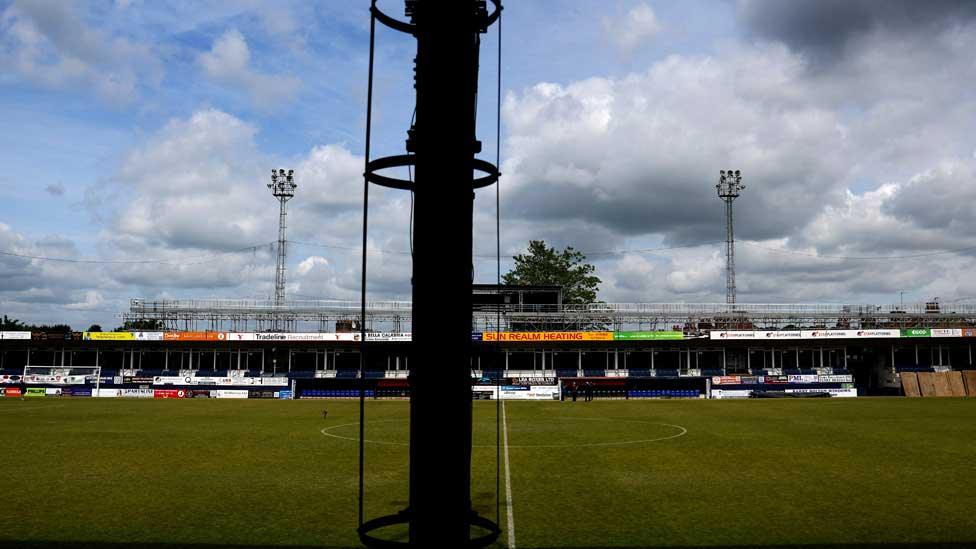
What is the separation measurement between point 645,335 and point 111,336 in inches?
2255

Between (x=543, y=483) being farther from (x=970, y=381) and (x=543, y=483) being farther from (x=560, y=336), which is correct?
(x=970, y=381)

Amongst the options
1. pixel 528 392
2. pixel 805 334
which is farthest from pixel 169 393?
pixel 805 334

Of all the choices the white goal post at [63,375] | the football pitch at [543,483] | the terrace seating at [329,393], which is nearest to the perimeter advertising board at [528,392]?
the terrace seating at [329,393]

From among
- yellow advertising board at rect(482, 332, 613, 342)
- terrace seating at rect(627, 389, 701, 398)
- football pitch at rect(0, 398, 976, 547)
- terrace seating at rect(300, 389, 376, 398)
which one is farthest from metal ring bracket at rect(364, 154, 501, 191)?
yellow advertising board at rect(482, 332, 613, 342)

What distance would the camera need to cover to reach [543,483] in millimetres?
19469

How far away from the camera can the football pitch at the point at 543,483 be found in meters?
14.2

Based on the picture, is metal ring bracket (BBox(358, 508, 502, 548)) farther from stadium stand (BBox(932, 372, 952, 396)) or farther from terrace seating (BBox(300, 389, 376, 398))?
stadium stand (BBox(932, 372, 952, 396))

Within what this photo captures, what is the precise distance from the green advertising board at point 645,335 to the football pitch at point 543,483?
3681 centimetres

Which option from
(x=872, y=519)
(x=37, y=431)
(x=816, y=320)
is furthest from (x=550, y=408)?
(x=816, y=320)

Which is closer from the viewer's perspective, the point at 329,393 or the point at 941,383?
the point at 941,383

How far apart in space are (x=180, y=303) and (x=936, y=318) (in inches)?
3511

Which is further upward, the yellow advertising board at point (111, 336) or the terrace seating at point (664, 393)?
the yellow advertising board at point (111, 336)

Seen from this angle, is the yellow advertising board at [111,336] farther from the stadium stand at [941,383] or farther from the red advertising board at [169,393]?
the stadium stand at [941,383]

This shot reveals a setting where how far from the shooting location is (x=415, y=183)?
6.26 metres
